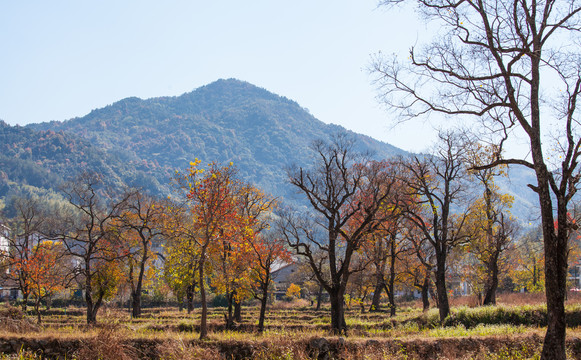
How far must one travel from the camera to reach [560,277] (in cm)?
1112

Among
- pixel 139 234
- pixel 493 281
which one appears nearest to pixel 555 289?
pixel 493 281

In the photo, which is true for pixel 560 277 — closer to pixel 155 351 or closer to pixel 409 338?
pixel 409 338

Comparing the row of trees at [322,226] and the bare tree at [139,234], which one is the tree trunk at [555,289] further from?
the bare tree at [139,234]

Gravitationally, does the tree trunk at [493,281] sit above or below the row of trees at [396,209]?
below

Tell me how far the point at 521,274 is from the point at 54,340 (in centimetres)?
5504

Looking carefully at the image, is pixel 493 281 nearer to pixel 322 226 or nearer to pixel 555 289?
pixel 322 226

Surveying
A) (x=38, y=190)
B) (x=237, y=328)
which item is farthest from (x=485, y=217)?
(x=38, y=190)

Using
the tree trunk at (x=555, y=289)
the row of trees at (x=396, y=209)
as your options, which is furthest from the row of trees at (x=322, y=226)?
the tree trunk at (x=555, y=289)

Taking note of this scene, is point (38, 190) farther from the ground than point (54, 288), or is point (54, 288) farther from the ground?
point (38, 190)

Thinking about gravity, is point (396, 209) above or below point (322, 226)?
above

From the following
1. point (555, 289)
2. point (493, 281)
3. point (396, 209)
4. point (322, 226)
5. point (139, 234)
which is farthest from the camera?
point (139, 234)

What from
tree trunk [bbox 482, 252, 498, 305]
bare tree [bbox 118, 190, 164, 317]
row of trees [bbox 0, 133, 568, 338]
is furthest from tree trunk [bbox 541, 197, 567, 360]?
bare tree [bbox 118, 190, 164, 317]

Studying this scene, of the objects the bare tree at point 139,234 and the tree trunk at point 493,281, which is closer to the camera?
the tree trunk at point 493,281

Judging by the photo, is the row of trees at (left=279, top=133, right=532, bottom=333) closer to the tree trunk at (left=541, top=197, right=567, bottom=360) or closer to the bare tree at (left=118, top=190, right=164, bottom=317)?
the tree trunk at (left=541, top=197, right=567, bottom=360)
